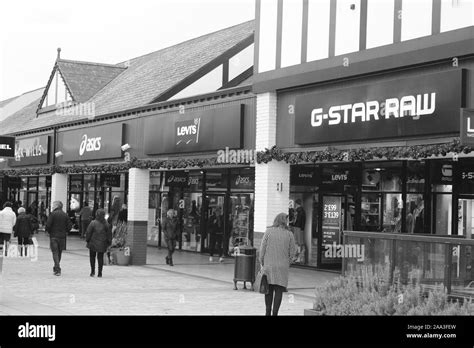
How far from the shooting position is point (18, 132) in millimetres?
33531

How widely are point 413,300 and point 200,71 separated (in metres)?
17.3

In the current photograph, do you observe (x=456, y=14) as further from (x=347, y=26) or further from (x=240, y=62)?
(x=240, y=62)

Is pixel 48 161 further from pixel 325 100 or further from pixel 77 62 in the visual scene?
pixel 325 100

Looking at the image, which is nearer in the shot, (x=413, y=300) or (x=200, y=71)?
(x=413, y=300)

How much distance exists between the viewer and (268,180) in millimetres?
17094

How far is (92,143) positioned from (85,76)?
9.15m

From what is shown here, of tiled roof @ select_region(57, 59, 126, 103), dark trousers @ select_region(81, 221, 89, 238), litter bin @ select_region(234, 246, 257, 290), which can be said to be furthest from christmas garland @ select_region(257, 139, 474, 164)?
tiled roof @ select_region(57, 59, 126, 103)

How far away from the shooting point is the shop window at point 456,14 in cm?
1270

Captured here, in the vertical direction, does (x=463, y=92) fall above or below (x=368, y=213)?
above

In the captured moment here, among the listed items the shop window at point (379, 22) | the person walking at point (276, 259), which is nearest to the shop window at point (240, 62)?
the shop window at point (379, 22)

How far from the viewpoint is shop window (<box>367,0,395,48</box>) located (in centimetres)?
1420

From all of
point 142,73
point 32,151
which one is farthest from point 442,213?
point 32,151

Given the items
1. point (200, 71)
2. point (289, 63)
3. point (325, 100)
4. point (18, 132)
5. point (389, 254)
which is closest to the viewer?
point (389, 254)
